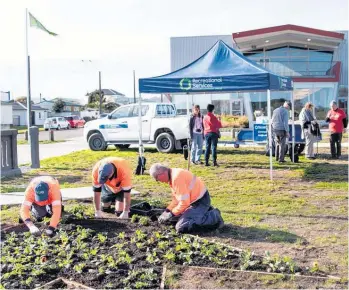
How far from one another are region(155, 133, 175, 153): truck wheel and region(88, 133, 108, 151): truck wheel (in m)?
2.63

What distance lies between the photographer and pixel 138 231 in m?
6.65

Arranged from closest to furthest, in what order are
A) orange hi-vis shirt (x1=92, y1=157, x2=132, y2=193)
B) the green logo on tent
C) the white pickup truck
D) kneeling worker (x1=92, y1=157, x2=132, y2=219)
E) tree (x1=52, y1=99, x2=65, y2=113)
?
kneeling worker (x1=92, y1=157, x2=132, y2=219)
orange hi-vis shirt (x1=92, y1=157, x2=132, y2=193)
the green logo on tent
the white pickup truck
tree (x1=52, y1=99, x2=65, y2=113)

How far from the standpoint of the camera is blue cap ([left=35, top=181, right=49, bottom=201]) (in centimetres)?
678

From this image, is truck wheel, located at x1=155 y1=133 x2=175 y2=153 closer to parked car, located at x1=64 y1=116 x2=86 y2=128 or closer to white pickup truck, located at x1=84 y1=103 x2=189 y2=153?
white pickup truck, located at x1=84 y1=103 x2=189 y2=153

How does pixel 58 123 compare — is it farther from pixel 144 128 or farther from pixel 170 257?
pixel 170 257

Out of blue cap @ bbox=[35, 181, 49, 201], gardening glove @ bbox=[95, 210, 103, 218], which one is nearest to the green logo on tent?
gardening glove @ bbox=[95, 210, 103, 218]

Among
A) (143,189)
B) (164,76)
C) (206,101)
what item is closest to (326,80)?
(206,101)

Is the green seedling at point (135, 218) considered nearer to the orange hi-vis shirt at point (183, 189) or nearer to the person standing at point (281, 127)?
the orange hi-vis shirt at point (183, 189)

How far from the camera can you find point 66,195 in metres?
10.1

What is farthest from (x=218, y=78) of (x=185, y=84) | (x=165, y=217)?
(x=165, y=217)

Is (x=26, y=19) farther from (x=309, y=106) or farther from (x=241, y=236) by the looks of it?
(x=241, y=236)

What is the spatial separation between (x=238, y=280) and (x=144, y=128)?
14256 millimetres

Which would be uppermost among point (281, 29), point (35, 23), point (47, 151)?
point (281, 29)

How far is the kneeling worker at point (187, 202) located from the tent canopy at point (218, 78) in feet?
17.4
